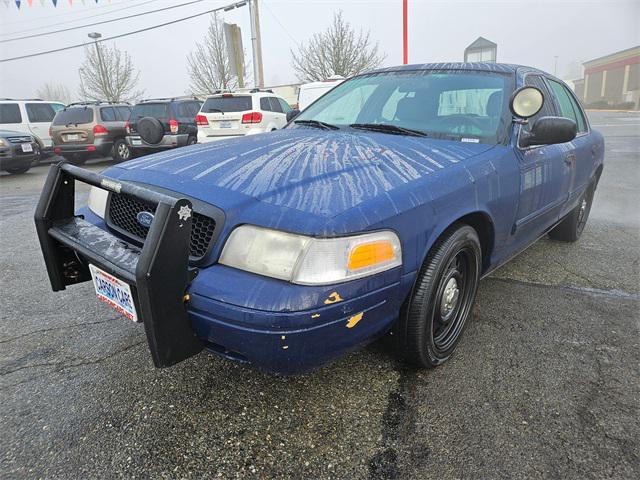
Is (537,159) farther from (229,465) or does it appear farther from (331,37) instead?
(331,37)

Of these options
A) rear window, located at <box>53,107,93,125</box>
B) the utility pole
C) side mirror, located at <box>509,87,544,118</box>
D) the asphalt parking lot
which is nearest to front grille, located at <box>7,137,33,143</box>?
rear window, located at <box>53,107,93,125</box>

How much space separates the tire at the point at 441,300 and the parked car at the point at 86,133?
11.1m

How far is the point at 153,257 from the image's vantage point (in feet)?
5.01

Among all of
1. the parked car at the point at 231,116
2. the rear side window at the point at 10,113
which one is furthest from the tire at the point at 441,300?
the rear side window at the point at 10,113

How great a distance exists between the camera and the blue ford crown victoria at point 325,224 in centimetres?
157

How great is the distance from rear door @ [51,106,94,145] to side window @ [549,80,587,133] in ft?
35.2

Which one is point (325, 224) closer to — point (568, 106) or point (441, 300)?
point (441, 300)

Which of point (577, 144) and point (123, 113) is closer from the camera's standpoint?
point (577, 144)

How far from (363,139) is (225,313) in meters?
1.43

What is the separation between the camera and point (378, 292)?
1.71m

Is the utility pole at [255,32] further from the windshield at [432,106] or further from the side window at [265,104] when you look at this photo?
the windshield at [432,106]

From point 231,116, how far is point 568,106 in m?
7.37

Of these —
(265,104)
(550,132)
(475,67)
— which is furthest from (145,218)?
(265,104)

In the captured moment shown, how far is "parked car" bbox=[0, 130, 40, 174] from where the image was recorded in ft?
31.8
